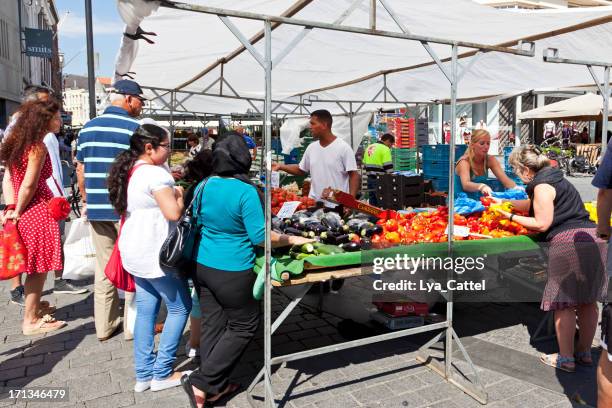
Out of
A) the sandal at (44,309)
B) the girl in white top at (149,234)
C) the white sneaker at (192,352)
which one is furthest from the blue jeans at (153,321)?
the sandal at (44,309)

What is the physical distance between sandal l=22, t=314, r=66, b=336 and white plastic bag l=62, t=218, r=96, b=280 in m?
0.74

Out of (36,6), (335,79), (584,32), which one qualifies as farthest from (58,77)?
(584,32)

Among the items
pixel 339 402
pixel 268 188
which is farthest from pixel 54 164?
pixel 339 402

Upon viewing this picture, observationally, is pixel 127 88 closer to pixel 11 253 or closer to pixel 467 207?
pixel 11 253

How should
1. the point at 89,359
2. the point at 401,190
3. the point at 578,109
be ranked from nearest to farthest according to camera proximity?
1. the point at 89,359
2. the point at 401,190
3. the point at 578,109

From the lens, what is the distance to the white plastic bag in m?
5.45

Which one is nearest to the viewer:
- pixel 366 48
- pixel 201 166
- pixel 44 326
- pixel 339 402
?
pixel 339 402

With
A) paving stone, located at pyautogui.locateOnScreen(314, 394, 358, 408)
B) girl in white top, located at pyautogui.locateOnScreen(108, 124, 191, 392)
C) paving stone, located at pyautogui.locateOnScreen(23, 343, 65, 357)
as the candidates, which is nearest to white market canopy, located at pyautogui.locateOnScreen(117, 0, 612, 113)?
girl in white top, located at pyautogui.locateOnScreen(108, 124, 191, 392)

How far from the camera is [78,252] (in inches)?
216

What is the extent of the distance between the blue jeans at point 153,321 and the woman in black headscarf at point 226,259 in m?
0.23

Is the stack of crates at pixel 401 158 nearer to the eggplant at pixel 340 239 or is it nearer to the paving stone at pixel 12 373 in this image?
the eggplant at pixel 340 239

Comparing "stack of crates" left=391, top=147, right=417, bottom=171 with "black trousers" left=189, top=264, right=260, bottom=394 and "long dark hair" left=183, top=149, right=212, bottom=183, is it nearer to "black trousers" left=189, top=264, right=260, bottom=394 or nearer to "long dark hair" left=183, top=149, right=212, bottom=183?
"long dark hair" left=183, top=149, right=212, bottom=183

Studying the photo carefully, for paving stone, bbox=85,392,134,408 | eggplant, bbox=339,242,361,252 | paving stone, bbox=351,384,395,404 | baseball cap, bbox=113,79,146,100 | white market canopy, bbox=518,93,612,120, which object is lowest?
paving stone, bbox=351,384,395,404

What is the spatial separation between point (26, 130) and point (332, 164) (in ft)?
10.1
